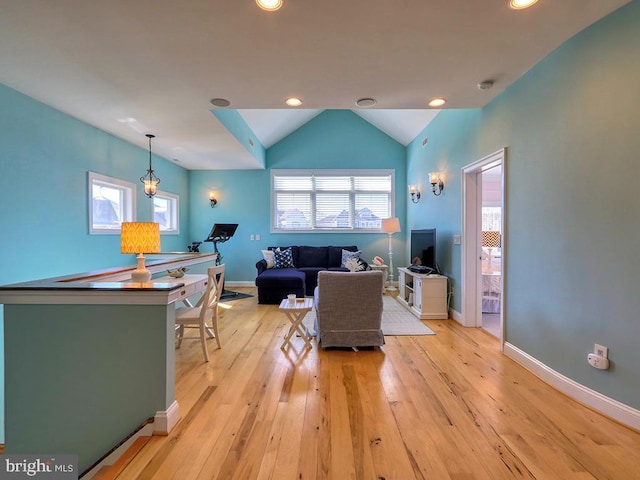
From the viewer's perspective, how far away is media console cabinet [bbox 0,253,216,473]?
1.84 metres

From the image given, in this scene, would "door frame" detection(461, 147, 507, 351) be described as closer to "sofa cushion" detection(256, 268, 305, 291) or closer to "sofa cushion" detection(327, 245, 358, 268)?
"sofa cushion" detection(256, 268, 305, 291)

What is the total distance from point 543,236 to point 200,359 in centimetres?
332

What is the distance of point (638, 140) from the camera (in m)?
1.77

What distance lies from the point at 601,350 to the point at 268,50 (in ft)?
10.3

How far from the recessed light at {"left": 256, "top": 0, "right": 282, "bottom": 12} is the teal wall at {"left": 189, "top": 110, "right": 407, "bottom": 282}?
4943 millimetres

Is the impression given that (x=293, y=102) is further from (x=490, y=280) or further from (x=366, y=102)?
(x=490, y=280)

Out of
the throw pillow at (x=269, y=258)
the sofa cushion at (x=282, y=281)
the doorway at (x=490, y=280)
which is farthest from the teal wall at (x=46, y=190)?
the doorway at (x=490, y=280)

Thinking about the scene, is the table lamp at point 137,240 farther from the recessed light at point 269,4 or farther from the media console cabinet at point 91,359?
the recessed light at point 269,4

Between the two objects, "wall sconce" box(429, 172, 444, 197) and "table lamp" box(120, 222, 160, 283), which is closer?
"table lamp" box(120, 222, 160, 283)

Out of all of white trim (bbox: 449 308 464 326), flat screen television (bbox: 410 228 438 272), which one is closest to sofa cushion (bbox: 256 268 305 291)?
flat screen television (bbox: 410 228 438 272)

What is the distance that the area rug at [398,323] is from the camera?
3.62m

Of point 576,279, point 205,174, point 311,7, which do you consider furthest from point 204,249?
point 576,279

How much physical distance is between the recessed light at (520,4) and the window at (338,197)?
16.3ft

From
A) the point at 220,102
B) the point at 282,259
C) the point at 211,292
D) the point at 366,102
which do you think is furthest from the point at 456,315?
the point at 220,102
